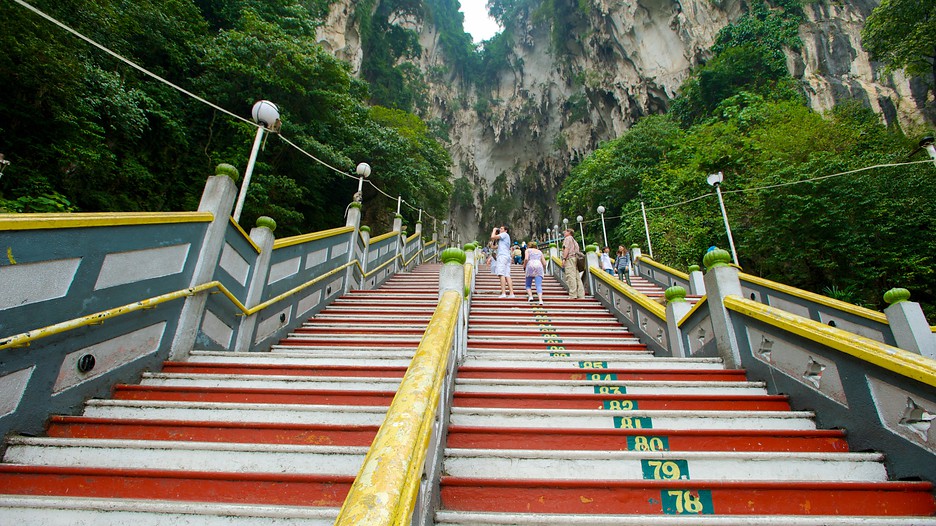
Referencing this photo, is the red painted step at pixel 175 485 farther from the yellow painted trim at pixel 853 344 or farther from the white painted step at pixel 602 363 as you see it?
the yellow painted trim at pixel 853 344

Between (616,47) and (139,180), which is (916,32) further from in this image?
(139,180)

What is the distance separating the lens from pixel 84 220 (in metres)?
2.76

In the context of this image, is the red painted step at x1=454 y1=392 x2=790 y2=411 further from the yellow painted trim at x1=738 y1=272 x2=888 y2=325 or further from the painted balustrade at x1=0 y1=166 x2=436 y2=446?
the yellow painted trim at x1=738 y1=272 x2=888 y2=325

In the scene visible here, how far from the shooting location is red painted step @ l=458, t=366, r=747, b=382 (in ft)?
11.6

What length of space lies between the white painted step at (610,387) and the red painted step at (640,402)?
15cm

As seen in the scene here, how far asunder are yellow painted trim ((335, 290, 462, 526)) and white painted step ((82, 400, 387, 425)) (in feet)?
3.89

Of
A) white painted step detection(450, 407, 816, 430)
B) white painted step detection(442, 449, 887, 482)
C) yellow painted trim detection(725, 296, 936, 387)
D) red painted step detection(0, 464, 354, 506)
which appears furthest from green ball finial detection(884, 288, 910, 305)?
red painted step detection(0, 464, 354, 506)

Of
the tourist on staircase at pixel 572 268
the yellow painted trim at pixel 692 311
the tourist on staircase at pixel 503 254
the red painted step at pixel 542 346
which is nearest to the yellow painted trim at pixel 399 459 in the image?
the red painted step at pixel 542 346

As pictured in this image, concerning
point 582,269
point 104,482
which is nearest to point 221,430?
point 104,482

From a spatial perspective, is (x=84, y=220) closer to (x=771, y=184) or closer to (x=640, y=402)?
(x=640, y=402)

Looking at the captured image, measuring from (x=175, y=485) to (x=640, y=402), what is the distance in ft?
10.6

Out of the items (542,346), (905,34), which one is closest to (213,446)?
(542,346)

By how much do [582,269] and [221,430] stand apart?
7.36 meters

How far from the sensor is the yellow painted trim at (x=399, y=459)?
0.84 m
